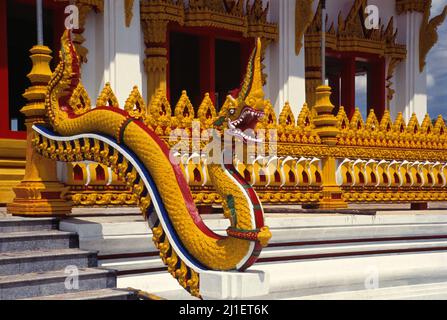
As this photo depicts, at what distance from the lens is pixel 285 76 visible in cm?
1045

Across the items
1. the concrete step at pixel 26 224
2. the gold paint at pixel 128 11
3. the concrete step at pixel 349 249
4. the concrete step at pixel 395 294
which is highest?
the gold paint at pixel 128 11

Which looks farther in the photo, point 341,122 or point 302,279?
point 341,122

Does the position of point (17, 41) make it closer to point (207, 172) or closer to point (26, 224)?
point (207, 172)

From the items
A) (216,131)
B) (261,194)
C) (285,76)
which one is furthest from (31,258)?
(285,76)

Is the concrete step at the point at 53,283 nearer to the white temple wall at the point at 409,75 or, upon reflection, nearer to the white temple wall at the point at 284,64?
the white temple wall at the point at 284,64

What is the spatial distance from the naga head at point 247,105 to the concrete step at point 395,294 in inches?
83.4

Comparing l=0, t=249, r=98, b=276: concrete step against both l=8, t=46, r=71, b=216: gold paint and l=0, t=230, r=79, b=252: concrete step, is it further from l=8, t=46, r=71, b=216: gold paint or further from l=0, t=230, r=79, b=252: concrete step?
l=8, t=46, r=71, b=216: gold paint

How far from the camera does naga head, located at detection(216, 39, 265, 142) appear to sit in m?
3.74

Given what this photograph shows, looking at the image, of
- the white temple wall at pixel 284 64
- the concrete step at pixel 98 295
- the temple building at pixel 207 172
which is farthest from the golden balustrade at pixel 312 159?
the white temple wall at pixel 284 64

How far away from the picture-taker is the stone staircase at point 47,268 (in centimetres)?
402

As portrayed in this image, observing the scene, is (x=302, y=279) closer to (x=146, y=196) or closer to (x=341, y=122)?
(x=146, y=196)

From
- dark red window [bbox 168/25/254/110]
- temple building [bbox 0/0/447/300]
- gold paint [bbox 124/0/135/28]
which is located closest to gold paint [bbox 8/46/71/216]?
temple building [bbox 0/0/447/300]
